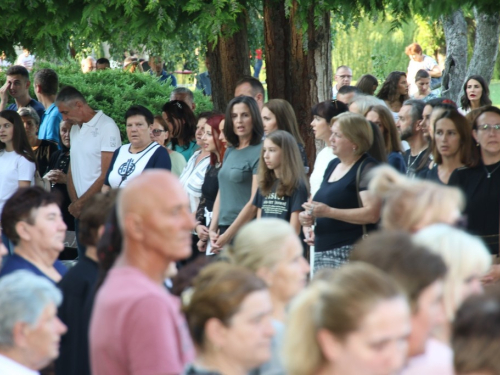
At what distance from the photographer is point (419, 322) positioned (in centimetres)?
315

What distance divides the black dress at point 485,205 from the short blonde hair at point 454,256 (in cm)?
283

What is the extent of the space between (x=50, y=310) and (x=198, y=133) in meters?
5.20

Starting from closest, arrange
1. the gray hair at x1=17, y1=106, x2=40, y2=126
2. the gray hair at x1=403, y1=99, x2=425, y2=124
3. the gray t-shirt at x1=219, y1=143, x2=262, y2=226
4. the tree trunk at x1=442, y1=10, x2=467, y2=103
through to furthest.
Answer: the gray t-shirt at x1=219, y1=143, x2=262, y2=226, the gray hair at x1=403, y1=99, x2=425, y2=124, the gray hair at x1=17, y1=106, x2=40, y2=126, the tree trunk at x1=442, y1=10, x2=467, y2=103

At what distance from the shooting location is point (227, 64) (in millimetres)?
10398

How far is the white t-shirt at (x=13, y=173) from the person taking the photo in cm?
883

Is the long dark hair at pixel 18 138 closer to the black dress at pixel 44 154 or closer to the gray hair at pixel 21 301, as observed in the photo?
the black dress at pixel 44 154

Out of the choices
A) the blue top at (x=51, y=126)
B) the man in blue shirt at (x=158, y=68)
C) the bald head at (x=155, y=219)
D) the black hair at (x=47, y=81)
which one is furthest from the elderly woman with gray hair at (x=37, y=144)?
the man in blue shirt at (x=158, y=68)

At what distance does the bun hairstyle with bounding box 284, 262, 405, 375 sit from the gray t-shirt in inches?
176

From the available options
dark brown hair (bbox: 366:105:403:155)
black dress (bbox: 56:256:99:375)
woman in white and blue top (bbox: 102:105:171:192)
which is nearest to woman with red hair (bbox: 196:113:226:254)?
woman in white and blue top (bbox: 102:105:171:192)

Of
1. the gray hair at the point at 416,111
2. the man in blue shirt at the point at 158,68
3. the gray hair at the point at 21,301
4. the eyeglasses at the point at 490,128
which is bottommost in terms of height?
the gray hair at the point at 21,301

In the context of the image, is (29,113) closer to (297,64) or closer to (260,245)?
(297,64)

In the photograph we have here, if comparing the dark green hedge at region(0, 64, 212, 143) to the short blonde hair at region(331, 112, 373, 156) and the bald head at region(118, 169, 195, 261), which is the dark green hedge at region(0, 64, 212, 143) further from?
the bald head at region(118, 169, 195, 261)

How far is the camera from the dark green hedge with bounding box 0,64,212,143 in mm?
13812

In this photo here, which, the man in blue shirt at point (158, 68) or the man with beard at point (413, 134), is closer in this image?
the man with beard at point (413, 134)
